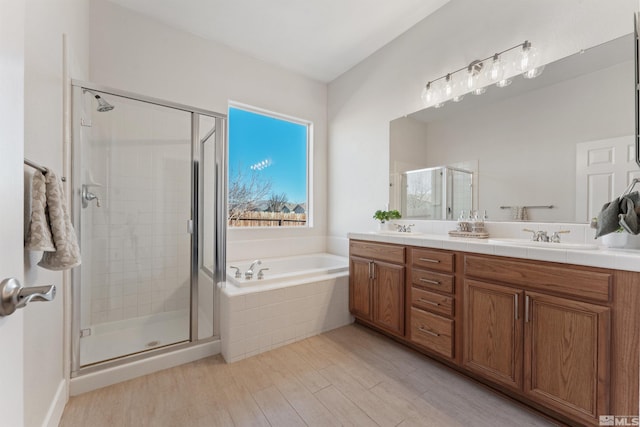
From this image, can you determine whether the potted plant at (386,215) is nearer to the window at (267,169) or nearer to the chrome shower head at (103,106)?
the window at (267,169)

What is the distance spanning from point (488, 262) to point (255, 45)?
299 cm

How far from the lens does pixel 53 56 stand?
1.39 m

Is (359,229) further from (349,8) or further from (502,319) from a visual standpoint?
(349,8)

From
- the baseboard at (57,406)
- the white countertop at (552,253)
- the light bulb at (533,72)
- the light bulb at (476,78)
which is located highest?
the light bulb at (476,78)

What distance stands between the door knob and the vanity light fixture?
8.68ft

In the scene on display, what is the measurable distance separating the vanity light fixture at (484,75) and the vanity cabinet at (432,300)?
1.35 m

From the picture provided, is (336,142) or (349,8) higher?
Answer: (349,8)

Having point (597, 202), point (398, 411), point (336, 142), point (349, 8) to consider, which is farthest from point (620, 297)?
point (336, 142)

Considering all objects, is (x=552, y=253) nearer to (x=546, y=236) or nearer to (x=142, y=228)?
(x=546, y=236)

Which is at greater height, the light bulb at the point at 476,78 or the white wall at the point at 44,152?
the light bulb at the point at 476,78

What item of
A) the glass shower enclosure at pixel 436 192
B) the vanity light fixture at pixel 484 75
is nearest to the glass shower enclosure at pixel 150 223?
the glass shower enclosure at pixel 436 192

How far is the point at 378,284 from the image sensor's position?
2297 mm

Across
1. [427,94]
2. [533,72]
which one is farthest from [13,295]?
[427,94]

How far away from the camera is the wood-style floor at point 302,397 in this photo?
1.43 metres
